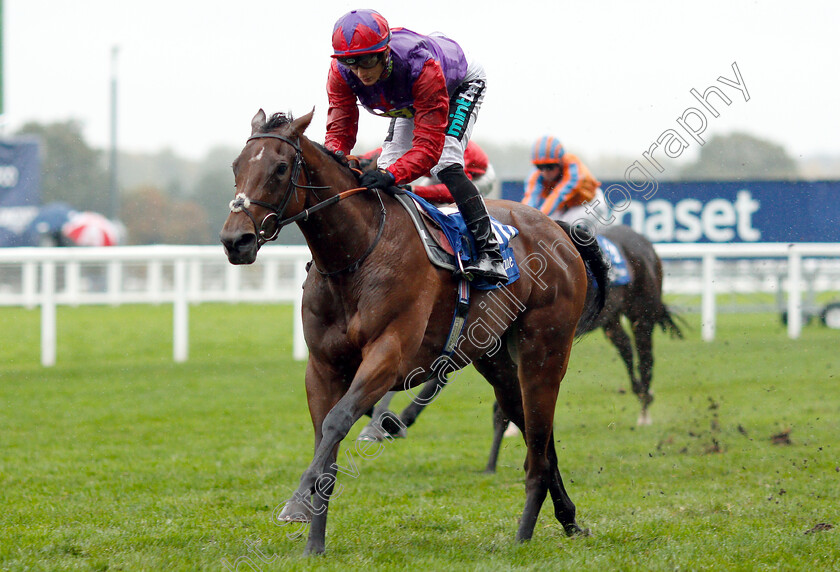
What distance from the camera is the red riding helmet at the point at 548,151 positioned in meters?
7.09

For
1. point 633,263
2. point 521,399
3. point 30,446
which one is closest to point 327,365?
point 521,399

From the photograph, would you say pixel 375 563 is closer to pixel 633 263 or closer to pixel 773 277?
pixel 633 263

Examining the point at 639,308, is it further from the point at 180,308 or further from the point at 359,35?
the point at 180,308

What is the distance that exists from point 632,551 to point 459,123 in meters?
2.09

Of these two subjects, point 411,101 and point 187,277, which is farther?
point 187,277

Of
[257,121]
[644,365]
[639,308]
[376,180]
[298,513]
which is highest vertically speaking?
[257,121]

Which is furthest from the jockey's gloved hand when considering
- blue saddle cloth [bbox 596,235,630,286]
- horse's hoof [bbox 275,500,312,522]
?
blue saddle cloth [bbox 596,235,630,286]

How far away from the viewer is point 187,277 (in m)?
13.3

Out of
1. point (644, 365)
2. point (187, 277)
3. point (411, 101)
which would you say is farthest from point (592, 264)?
point (187, 277)

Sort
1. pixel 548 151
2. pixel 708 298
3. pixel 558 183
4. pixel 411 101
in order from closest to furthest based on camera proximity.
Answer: pixel 411 101
pixel 548 151
pixel 558 183
pixel 708 298

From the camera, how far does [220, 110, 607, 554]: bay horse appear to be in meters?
3.45

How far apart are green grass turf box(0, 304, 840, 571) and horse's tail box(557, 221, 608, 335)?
40.4 inches

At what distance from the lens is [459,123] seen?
4.33 metres

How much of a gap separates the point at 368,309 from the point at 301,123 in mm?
781
